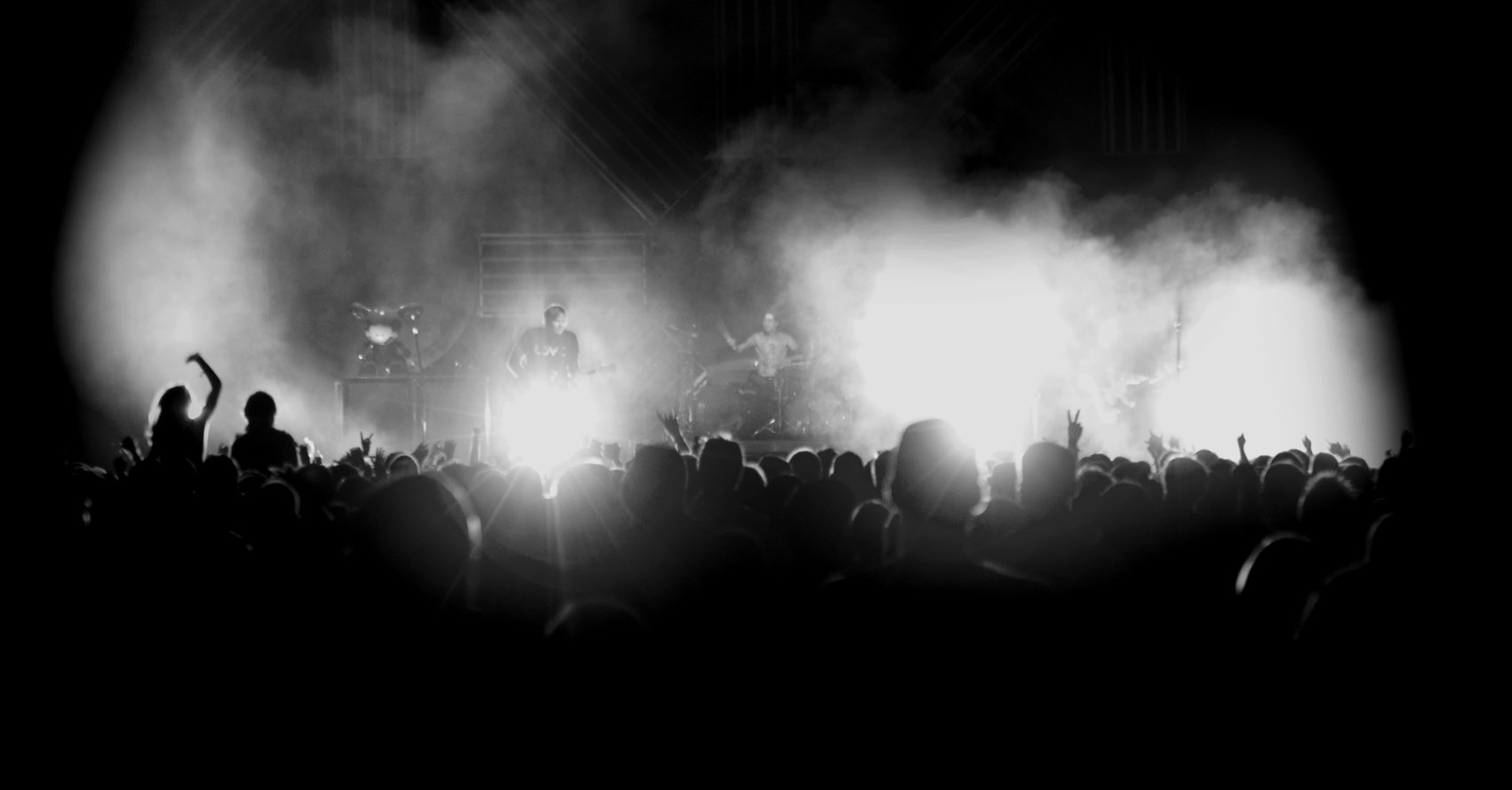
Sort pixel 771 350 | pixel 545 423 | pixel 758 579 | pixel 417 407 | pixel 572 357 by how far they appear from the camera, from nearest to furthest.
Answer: pixel 758 579 < pixel 545 423 < pixel 572 357 < pixel 417 407 < pixel 771 350

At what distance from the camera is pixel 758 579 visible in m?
2.26

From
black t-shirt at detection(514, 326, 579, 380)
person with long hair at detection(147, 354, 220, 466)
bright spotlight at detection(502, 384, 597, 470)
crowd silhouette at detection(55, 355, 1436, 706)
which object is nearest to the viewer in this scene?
crowd silhouette at detection(55, 355, 1436, 706)

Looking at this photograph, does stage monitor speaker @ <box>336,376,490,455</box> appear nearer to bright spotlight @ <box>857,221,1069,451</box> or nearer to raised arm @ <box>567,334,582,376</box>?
raised arm @ <box>567,334,582,376</box>

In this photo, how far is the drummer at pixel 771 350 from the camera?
13.0 meters

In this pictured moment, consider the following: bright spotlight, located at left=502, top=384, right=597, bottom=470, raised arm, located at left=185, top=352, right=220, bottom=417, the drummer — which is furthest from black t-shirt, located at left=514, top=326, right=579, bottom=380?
raised arm, located at left=185, top=352, right=220, bottom=417

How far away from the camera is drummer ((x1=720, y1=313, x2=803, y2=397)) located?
13.0 metres

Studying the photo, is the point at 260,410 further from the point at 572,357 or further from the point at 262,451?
the point at 572,357

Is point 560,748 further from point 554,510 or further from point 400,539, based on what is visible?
point 554,510

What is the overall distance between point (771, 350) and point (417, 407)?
400 centimetres

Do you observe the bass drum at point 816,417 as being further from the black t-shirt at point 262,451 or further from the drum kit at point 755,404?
the black t-shirt at point 262,451

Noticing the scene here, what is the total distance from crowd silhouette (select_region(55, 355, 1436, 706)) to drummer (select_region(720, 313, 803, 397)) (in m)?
9.35

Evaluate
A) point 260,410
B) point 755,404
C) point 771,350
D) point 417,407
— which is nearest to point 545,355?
point 417,407

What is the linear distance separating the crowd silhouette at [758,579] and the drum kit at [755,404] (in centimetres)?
918

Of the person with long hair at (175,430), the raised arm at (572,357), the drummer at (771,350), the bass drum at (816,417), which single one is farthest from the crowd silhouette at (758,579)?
the drummer at (771,350)
